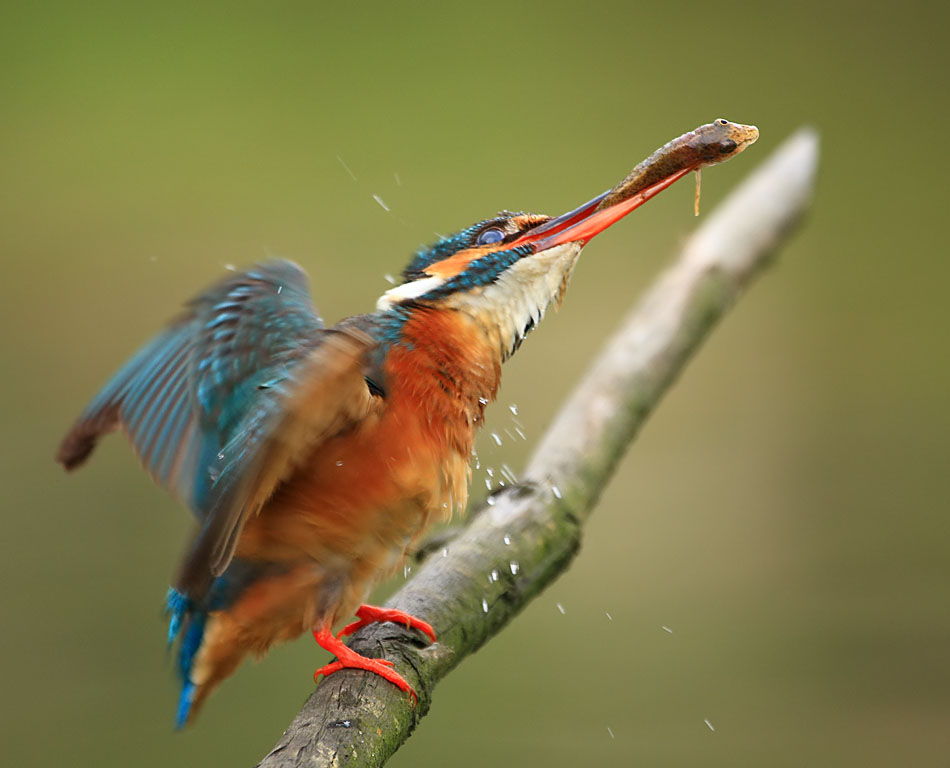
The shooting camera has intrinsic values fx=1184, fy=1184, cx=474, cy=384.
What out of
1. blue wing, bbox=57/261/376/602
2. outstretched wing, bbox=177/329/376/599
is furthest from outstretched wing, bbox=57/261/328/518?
outstretched wing, bbox=177/329/376/599

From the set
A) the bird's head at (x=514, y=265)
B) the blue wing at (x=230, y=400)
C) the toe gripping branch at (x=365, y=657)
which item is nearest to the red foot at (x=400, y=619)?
the toe gripping branch at (x=365, y=657)

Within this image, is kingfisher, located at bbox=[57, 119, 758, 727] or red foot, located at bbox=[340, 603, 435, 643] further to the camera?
red foot, located at bbox=[340, 603, 435, 643]

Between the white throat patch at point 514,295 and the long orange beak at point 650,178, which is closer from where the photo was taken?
the long orange beak at point 650,178

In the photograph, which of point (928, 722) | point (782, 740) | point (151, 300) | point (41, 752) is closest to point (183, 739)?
point (41, 752)

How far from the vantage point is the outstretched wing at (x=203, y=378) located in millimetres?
1346

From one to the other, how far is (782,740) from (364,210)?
2609mm

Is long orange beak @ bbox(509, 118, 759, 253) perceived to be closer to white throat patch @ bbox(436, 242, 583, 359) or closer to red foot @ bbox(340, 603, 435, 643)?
white throat patch @ bbox(436, 242, 583, 359)

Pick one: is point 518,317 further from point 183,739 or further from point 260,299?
point 183,739

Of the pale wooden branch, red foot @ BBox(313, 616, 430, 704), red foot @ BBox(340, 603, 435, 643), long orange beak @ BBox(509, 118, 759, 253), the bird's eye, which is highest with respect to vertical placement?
the bird's eye

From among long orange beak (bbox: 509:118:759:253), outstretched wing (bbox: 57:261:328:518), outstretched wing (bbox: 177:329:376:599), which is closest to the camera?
outstretched wing (bbox: 177:329:376:599)

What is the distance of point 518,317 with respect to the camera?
4.48 feet

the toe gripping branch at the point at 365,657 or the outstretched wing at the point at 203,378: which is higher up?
the outstretched wing at the point at 203,378

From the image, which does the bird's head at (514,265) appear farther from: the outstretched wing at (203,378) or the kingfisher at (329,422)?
the outstretched wing at (203,378)

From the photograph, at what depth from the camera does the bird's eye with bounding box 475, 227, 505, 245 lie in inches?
54.7
